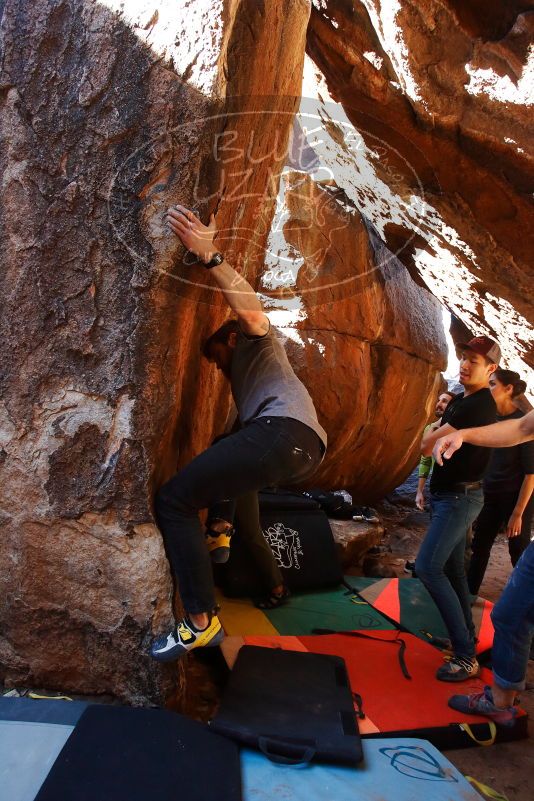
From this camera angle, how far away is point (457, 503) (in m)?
2.94

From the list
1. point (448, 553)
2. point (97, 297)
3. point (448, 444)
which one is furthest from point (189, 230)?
point (448, 553)

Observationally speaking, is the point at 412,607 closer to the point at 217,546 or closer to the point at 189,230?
the point at 217,546

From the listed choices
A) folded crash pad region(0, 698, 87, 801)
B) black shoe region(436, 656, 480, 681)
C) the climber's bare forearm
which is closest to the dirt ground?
black shoe region(436, 656, 480, 681)

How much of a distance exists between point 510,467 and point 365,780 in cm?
251

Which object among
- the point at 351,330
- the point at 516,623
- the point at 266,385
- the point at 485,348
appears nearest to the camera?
the point at 516,623

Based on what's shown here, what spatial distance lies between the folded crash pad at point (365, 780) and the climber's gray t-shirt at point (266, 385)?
1209mm

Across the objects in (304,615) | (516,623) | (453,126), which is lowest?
(304,615)

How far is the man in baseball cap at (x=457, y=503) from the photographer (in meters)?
2.90

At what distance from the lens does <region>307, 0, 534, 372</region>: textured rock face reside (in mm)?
3258

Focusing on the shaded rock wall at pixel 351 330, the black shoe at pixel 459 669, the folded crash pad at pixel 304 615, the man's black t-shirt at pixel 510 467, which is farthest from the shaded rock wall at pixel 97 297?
the shaded rock wall at pixel 351 330

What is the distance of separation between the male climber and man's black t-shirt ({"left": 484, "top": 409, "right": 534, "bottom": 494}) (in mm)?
1949

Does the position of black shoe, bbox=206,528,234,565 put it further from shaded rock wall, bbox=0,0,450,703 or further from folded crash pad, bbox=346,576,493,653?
folded crash pad, bbox=346,576,493,653

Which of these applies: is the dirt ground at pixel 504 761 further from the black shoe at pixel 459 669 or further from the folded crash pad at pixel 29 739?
the folded crash pad at pixel 29 739

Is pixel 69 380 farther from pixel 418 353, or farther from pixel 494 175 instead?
pixel 418 353
